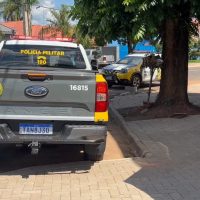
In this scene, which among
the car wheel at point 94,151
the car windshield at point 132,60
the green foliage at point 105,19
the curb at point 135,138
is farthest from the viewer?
the car windshield at point 132,60

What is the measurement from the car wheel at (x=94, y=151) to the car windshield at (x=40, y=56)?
1347 millimetres

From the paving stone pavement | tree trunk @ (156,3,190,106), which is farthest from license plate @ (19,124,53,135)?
tree trunk @ (156,3,190,106)

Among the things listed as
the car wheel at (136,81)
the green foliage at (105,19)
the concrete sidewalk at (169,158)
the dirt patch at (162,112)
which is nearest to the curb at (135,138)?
the concrete sidewalk at (169,158)

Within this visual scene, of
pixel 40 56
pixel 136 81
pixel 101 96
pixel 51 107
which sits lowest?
pixel 136 81

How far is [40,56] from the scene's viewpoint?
8422 mm

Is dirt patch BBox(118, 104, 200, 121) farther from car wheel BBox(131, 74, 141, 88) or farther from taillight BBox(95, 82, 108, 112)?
car wheel BBox(131, 74, 141, 88)

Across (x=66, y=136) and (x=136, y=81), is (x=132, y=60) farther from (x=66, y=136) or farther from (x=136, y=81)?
(x=66, y=136)

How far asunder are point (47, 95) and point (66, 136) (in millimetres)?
625

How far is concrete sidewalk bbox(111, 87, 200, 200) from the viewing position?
6336 mm

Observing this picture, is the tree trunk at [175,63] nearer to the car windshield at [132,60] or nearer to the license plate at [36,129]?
the license plate at [36,129]

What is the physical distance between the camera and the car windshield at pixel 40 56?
8.31 metres

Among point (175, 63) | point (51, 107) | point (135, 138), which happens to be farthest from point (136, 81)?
point (51, 107)

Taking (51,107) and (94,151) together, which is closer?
(51,107)

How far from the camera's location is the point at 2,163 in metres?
8.16
